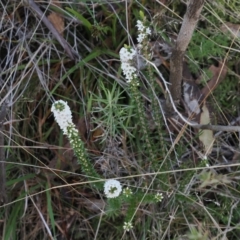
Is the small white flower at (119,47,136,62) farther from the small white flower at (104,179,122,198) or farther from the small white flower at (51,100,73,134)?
the small white flower at (104,179,122,198)

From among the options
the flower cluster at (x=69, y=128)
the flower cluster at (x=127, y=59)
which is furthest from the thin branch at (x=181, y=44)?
the flower cluster at (x=69, y=128)

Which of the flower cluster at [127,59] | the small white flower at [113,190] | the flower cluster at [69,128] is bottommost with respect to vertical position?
the small white flower at [113,190]

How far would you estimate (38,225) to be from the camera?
5.07 feet

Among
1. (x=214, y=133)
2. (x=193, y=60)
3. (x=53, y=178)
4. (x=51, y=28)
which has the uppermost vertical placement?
(x=51, y=28)

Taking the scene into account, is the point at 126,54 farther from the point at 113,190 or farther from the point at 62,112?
the point at 113,190

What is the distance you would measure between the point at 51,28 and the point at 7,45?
18 centimetres

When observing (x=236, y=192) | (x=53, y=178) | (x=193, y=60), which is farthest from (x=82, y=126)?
(x=236, y=192)

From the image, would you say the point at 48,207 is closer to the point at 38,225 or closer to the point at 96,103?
the point at 38,225

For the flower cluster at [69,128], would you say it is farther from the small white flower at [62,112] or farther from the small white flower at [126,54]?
the small white flower at [126,54]

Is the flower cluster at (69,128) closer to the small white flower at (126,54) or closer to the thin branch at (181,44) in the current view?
the small white flower at (126,54)

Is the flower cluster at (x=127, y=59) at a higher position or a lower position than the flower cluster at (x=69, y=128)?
higher

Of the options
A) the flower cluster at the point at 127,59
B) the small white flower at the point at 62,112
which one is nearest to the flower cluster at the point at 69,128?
the small white flower at the point at 62,112

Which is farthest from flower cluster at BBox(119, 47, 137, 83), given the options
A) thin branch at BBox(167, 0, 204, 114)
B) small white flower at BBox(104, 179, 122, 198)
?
small white flower at BBox(104, 179, 122, 198)

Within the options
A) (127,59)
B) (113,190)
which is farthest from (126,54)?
(113,190)
